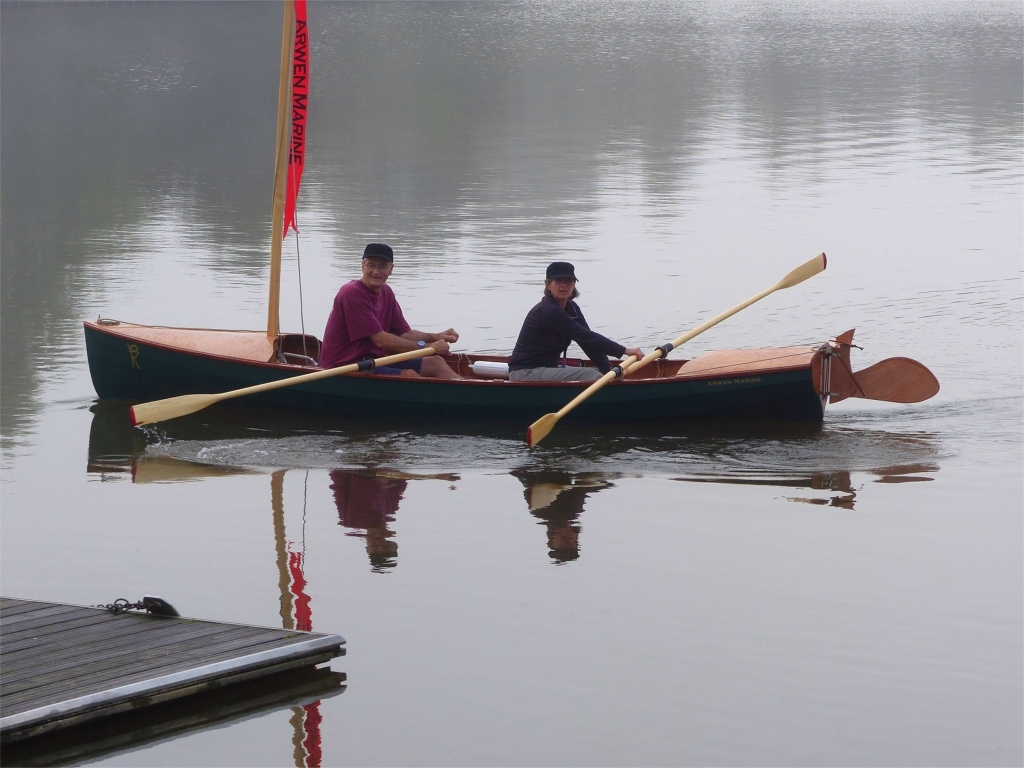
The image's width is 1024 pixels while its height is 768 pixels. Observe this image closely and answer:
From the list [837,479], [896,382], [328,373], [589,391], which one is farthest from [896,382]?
[328,373]

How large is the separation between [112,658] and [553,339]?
5.89m

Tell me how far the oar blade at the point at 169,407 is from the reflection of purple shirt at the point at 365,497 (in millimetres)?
1335

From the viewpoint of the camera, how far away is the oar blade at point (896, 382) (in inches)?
481

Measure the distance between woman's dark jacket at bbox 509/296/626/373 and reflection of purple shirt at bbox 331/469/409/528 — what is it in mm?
1852

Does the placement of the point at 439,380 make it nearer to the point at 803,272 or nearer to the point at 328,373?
the point at 328,373

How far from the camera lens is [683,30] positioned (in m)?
68.4

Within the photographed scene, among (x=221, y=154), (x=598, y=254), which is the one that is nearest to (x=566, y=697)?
(x=598, y=254)

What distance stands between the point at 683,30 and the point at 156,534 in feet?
202

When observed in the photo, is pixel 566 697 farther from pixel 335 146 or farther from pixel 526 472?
pixel 335 146

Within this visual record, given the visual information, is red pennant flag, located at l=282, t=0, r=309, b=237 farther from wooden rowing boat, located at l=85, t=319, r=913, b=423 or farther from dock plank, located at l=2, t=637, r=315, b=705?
dock plank, located at l=2, t=637, r=315, b=705

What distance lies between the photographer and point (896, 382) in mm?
12273

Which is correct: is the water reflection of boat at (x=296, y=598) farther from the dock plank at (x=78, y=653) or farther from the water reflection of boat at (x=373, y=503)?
the dock plank at (x=78, y=653)

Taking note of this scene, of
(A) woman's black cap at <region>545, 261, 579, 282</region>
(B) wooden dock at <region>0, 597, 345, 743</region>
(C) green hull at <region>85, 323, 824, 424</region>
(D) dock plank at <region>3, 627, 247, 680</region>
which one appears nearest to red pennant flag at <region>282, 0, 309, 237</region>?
(C) green hull at <region>85, 323, 824, 424</region>

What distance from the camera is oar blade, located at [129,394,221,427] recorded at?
11.8 meters
